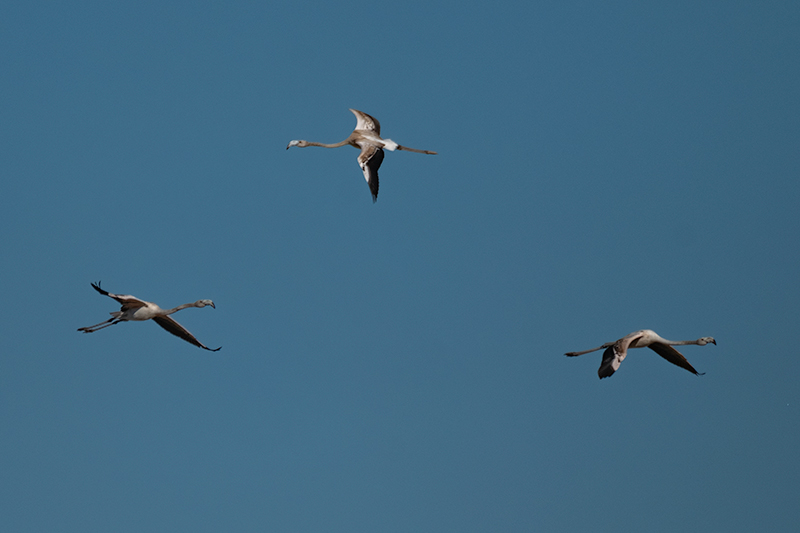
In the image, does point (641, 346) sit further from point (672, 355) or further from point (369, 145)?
point (369, 145)

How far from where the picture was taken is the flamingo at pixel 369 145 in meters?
42.3

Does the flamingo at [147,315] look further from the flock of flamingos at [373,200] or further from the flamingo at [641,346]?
the flamingo at [641,346]

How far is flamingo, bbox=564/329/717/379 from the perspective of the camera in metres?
36.7

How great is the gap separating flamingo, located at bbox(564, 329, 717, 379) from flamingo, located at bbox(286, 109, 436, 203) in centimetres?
1000

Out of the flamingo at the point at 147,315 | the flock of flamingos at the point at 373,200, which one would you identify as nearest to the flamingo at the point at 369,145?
the flock of flamingos at the point at 373,200

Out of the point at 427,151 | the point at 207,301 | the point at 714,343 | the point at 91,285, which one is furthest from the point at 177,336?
the point at 714,343

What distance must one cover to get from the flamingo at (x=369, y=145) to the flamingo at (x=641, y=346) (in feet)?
32.8

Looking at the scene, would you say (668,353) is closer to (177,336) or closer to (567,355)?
(567,355)

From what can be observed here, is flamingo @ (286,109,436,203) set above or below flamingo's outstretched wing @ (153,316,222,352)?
above

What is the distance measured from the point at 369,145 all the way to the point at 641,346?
43.6ft

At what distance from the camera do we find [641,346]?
137 ft

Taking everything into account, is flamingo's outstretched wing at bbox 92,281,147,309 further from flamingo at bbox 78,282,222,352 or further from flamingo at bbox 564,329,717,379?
flamingo at bbox 564,329,717,379

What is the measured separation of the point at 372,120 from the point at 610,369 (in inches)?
688

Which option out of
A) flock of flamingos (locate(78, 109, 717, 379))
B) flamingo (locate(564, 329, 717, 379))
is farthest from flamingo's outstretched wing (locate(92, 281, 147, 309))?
flamingo (locate(564, 329, 717, 379))
